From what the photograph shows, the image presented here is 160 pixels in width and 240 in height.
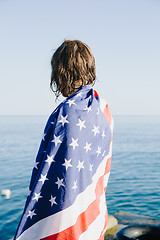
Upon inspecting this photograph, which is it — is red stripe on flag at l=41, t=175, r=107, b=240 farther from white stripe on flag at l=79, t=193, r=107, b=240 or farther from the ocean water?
the ocean water

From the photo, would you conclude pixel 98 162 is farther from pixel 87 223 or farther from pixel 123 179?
pixel 123 179

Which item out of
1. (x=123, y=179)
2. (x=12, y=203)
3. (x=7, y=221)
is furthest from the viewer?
(x=123, y=179)

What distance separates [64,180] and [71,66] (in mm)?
913

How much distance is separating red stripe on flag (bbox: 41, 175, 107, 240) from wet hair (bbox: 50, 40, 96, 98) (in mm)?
831

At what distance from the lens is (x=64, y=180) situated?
1901 millimetres

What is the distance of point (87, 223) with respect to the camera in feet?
6.66

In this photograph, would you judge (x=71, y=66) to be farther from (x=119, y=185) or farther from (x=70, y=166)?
(x=119, y=185)

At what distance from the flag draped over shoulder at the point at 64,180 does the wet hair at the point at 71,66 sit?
7.0 inches

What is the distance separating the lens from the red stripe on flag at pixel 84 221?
190 cm

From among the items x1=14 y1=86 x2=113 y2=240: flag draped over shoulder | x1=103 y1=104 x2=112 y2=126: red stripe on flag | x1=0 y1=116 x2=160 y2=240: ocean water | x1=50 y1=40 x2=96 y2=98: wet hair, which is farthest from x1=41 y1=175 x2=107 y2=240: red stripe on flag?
x1=0 y1=116 x2=160 y2=240: ocean water

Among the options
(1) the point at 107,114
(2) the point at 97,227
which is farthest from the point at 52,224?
(1) the point at 107,114

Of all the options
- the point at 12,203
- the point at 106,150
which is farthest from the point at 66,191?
the point at 12,203

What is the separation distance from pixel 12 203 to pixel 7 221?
2.56 metres

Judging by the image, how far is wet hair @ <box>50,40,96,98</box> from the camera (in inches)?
83.8
